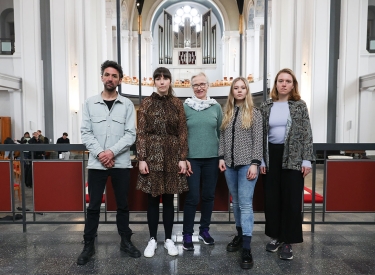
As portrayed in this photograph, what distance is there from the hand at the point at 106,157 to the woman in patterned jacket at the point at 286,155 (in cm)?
139

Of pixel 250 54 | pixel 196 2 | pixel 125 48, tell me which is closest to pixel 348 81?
pixel 250 54

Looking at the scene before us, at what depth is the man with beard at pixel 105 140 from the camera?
2.67 meters

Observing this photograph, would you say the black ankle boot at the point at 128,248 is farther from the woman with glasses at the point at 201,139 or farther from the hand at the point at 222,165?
the hand at the point at 222,165

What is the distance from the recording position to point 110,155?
2.62 metres

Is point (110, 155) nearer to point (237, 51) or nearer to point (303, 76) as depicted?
point (303, 76)

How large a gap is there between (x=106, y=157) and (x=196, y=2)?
929 inches

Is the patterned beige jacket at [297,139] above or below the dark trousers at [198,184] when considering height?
above

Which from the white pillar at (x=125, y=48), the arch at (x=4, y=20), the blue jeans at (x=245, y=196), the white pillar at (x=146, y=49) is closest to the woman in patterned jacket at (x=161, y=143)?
the blue jeans at (x=245, y=196)

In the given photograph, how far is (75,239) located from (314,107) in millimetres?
9007

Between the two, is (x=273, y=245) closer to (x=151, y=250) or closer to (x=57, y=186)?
(x=151, y=250)

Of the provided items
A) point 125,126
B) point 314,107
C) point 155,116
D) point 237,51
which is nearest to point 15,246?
point 125,126

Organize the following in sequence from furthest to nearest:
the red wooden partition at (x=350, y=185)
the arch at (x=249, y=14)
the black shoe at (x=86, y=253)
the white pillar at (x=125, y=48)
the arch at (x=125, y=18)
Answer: the white pillar at (x=125, y=48), the arch at (x=125, y=18), the arch at (x=249, y=14), the red wooden partition at (x=350, y=185), the black shoe at (x=86, y=253)

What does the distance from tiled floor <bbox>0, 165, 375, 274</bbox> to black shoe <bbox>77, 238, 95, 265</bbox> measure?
0.05 m

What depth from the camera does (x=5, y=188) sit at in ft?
11.5
